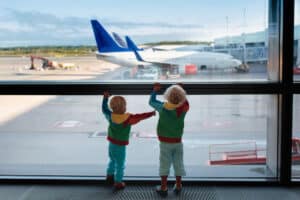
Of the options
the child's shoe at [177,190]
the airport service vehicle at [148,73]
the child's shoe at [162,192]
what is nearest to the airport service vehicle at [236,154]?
the child's shoe at [177,190]

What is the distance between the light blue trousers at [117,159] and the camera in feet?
8.61

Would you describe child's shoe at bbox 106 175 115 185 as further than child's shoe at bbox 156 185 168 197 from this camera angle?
Yes

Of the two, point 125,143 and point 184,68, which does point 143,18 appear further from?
point 125,143

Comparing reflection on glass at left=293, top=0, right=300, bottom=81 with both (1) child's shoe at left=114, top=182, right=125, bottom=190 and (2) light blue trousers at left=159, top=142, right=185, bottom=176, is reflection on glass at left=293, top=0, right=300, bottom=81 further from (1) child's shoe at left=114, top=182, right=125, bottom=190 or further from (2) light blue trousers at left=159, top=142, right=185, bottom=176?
(1) child's shoe at left=114, top=182, right=125, bottom=190

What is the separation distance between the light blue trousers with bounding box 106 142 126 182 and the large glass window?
0.61 metres

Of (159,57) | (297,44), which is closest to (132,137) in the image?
(159,57)

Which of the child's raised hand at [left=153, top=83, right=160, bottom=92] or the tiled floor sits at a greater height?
the child's raised hand at [left=153, top=83, right=160, bottom=92]

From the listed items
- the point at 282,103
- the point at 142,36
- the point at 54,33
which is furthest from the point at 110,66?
the point at 282,103

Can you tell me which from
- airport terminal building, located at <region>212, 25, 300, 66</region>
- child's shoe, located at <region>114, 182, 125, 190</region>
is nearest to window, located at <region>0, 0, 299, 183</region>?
airport terminal building, located at <region>212, 25, 300, 66</region>

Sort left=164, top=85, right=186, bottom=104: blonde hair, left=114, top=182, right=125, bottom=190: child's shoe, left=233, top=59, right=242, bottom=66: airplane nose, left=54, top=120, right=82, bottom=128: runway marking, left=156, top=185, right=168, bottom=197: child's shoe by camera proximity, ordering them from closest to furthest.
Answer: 1. left=164, top=85, right=186, bottom=104: blonde hair
2. left=156, top=185, right=168, bottom=197: child's shoe
3. left=114, top=182, right=125, bottom=190: child's shoe
4. left=233, top=59, right=242, bottom=66: airplane nose
5. left=54, top=120, right=82, bottom=128: runway marking

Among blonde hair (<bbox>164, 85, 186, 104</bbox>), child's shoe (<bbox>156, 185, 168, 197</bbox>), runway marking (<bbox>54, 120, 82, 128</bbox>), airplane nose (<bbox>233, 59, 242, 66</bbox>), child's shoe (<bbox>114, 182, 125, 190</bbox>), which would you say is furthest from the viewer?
runway marking (<bbox>54, 120, 82, 128</bbox>)

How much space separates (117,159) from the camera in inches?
104

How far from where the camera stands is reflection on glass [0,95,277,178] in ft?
9.53

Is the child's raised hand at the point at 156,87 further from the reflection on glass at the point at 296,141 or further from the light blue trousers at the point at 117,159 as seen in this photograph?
the reflection on glass at the point at 296,141
